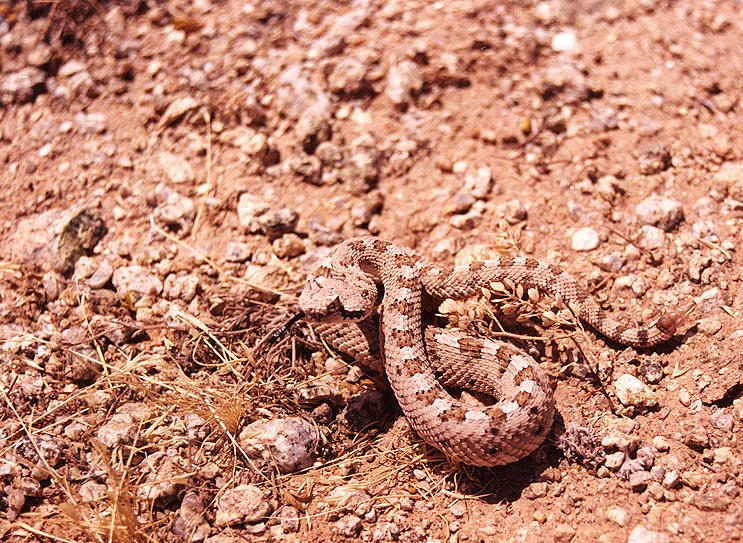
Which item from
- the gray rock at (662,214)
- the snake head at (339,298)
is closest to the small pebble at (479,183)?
the gray rock at (662,214)

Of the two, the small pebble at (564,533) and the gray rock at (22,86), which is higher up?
the gray rock at (22,86)

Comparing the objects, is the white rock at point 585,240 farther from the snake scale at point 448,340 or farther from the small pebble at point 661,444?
the small pebble at point 661,444

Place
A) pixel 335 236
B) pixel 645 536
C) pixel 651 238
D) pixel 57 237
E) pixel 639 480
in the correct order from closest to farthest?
pixel 645 536, pixel 639 480, pixel 651 238, pixel 57 237, pixel 335 236

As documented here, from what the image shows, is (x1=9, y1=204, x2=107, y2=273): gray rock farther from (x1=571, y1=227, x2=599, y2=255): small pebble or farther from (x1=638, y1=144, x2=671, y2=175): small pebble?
(x1=638, y1=144, x2=671, y2=175): small pebble

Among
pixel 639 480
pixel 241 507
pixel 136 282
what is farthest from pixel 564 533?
pixel 136 282

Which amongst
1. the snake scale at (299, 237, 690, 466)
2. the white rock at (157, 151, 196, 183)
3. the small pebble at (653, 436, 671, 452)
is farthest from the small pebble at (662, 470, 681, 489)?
the white rock at (157, 151, 196, 183)

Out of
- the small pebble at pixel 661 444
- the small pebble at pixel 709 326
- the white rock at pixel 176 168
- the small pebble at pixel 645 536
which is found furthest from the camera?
the white rock at pixel 176 168

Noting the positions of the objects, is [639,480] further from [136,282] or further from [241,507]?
[136,282]
